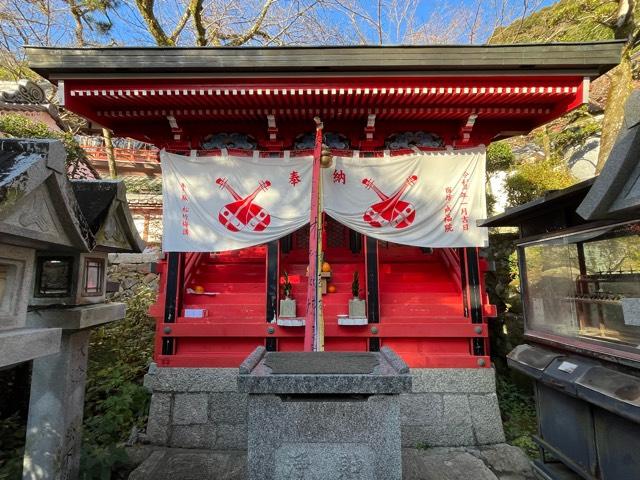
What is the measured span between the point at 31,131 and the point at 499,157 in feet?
38.0

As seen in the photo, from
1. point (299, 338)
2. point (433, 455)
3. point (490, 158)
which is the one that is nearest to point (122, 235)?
point (299, 338)

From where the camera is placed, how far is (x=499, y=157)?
907 centimetres

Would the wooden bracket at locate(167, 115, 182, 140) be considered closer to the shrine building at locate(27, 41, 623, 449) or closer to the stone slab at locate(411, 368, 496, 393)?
the shrine building at locate(27, 41, 623, 449)

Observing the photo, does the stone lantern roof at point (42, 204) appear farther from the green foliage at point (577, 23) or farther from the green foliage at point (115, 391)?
the green foliage at point (577, 23)

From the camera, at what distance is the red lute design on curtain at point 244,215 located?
530 centimetres

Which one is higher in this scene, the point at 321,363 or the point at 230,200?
the point at 230,200

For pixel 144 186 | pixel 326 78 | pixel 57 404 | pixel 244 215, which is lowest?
pixel 57 404

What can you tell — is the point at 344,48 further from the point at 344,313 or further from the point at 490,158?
the point at 490,158

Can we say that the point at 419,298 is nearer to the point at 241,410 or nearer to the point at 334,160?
the point at 334,160

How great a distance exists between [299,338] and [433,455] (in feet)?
7.89

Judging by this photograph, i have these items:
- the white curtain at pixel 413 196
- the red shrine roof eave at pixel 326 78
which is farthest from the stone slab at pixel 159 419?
the red shrine roof eave at pixel 326 78

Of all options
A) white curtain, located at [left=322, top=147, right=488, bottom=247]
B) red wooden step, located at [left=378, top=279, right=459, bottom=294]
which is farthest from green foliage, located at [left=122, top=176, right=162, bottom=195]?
red wooden step, located at [left=378, top=279, right=459, bottom=294]

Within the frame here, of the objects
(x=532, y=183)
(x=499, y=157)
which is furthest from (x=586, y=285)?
(x=499, y=157)

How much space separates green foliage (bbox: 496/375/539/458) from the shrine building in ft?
1.08
